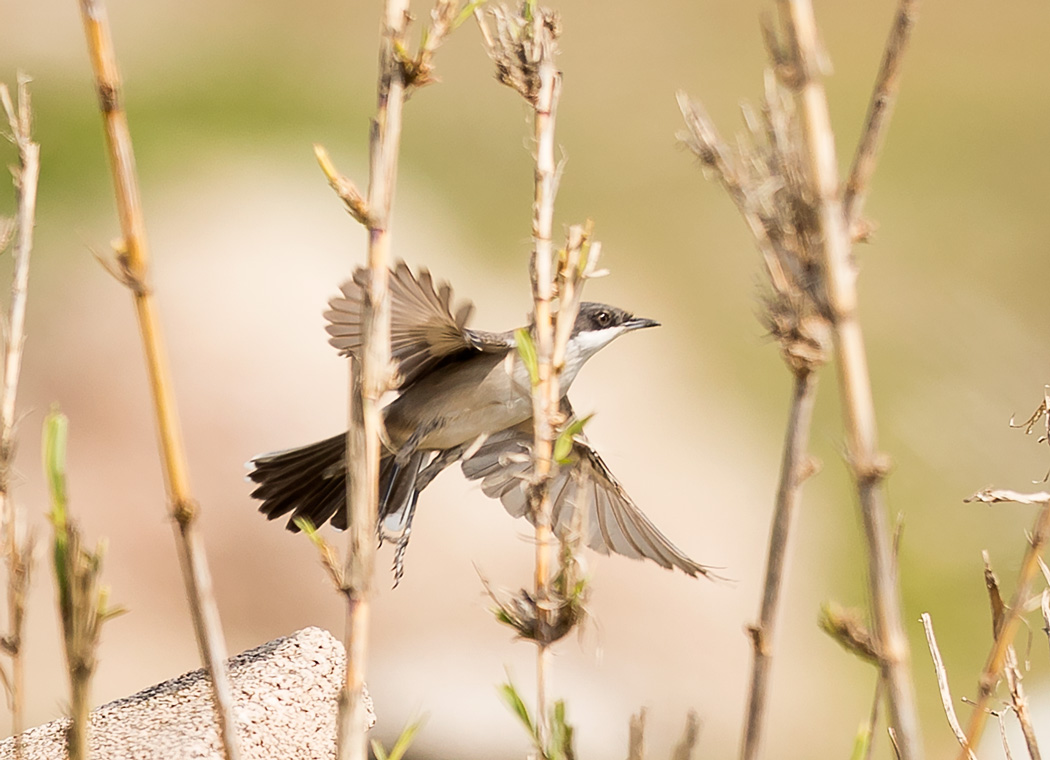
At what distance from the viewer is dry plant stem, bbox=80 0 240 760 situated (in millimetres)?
547

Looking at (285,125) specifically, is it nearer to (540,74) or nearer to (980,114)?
(980,114)

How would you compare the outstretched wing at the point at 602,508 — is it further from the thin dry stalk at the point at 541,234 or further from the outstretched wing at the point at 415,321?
the thin dry stalk at the point at 541,234

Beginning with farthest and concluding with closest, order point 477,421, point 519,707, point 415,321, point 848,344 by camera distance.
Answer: point 477,421 < point 415,321 < point 519,707 < point 848,344

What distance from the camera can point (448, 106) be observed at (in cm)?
402

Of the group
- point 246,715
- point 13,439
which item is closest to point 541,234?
point 13,439

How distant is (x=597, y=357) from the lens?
11.7ft

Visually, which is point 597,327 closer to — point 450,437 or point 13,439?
point 450,437

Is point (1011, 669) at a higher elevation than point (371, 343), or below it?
Result: below

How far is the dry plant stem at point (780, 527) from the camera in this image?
1.86 ft

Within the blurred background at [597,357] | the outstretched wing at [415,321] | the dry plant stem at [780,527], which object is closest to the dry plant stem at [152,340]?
the dry plant stem at [780,527]

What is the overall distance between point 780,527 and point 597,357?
118 inches

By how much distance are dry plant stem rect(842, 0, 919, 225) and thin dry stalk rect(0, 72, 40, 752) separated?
0.53 metres

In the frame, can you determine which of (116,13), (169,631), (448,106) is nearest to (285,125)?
(448,106)

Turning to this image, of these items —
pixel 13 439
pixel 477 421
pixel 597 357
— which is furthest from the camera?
pixel 597 357
